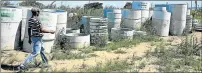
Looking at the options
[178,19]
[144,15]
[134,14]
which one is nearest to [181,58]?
[134,14]

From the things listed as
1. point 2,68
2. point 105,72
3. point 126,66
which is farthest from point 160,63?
point 2,68

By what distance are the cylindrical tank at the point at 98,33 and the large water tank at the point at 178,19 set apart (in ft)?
13.4

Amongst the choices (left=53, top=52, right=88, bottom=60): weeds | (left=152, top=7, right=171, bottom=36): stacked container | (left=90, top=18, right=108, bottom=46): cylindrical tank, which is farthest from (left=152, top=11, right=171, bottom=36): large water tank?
(left=53, top=52, right=88, bottom=60): weeds

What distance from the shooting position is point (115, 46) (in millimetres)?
10547

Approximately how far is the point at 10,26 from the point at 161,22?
6.41 meters

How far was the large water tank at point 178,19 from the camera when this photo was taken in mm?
13469

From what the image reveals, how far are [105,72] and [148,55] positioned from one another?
8.21 feet

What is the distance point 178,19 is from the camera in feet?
44.5

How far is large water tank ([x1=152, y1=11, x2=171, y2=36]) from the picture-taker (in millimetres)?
13211

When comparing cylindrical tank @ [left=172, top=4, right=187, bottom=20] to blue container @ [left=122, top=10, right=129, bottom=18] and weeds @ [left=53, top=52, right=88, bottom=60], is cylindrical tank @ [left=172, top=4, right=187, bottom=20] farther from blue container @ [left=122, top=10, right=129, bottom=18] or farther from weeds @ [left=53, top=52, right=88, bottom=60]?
weeds @ [left=53, top=52, right=88, bottom=60]

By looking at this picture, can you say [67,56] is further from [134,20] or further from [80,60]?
[134,20]

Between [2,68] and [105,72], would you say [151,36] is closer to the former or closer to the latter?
[105,72]

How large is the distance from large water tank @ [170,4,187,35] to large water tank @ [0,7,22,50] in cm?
681

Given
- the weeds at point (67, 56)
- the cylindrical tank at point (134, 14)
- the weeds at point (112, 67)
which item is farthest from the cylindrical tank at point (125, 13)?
the weeds at point (112, 67)
